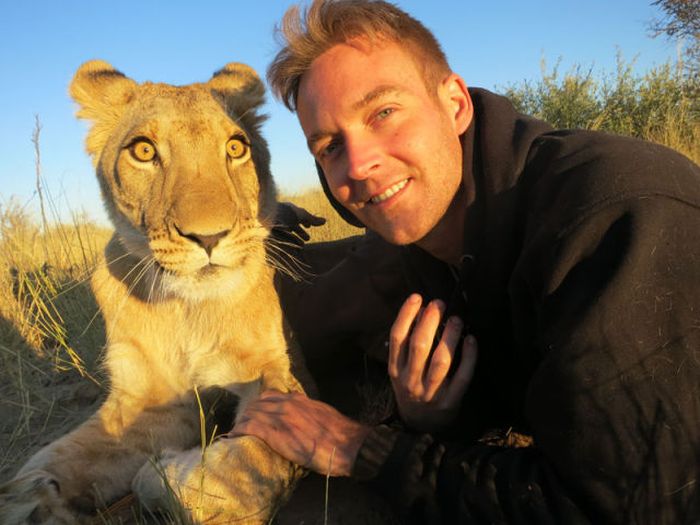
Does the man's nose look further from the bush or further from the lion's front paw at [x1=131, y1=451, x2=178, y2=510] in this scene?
the bush

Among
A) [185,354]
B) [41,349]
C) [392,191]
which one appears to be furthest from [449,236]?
[41,349]

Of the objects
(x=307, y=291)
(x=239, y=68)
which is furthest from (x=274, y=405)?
(x=239, y=68)

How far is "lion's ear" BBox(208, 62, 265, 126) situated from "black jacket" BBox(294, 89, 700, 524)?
177 cm

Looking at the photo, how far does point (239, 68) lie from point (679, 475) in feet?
10.6

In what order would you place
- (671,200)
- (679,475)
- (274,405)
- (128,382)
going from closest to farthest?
1. (679,475)
2. (671,200)
3. (274,405)
4. (128,382)

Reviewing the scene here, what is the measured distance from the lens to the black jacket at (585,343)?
57.4 inches

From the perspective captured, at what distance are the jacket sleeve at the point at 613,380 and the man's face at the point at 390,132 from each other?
0.67 metres

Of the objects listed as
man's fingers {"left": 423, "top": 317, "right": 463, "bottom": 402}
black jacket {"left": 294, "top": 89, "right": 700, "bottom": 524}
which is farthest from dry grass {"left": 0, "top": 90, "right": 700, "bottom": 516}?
black jacket {"left": 294, "top": 89, "right": 700, "bottom": 524}

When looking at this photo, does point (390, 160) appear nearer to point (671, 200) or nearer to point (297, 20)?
point (297, 20)

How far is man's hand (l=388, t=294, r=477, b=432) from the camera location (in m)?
2.09

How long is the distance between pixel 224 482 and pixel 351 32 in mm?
1801

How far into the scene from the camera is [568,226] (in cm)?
165

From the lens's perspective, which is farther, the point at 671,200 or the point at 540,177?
the point at 540,177

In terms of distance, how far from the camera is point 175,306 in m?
3.13
